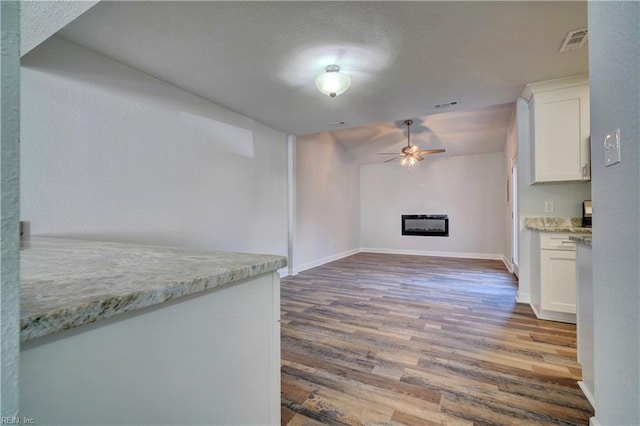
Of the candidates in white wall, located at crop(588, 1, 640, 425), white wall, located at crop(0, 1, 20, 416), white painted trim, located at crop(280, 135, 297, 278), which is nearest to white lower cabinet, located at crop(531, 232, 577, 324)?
white wall, located at crop(588, 1, 640, 425)

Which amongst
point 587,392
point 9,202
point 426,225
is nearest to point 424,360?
point 587,392

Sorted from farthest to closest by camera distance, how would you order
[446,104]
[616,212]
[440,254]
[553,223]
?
[440,254], [446,104], [553,223], [616,212]

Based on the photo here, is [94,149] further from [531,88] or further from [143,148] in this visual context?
[531,88]

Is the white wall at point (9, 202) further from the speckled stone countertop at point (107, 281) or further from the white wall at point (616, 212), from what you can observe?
the white wall at point (616, 212)

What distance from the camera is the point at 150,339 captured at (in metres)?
0.62

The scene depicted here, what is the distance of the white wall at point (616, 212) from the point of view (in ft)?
2.89

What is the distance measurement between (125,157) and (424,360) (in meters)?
2.94

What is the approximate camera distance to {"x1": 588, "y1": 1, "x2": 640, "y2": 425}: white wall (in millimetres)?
881

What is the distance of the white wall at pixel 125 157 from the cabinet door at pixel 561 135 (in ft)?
11.3

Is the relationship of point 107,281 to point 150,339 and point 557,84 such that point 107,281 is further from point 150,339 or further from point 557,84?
point 557,84

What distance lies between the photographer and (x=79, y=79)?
2.19 m

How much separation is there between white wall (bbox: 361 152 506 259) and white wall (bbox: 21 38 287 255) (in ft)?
14.5

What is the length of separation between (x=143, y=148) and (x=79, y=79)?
652 mm

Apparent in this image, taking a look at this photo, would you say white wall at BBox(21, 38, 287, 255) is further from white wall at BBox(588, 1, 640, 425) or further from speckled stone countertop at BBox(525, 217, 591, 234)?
speckled stone countertop at BBox(525, 217, 591, 234)
